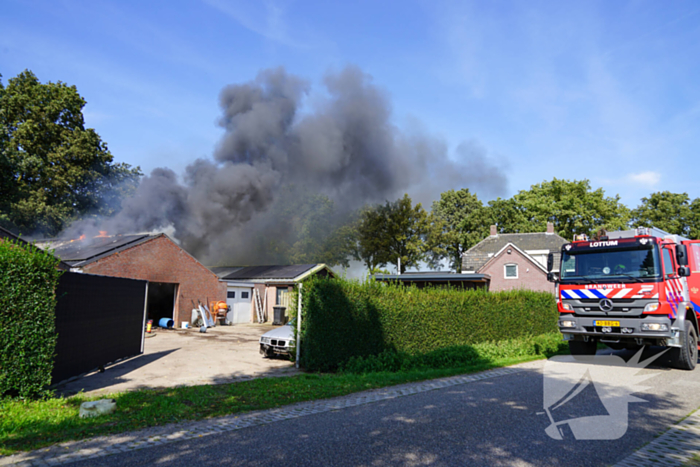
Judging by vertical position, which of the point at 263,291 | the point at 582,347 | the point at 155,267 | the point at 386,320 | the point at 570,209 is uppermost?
the point at 570,209

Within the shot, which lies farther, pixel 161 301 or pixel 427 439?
pixel 161 301

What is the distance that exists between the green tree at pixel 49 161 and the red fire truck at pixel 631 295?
34.2m

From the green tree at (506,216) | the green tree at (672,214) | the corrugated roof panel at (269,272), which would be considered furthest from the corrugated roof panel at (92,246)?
the green tree at (672,214)

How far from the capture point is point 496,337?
1446cm

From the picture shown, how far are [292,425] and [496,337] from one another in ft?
34.9

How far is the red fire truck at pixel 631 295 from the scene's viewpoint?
9.59 metres

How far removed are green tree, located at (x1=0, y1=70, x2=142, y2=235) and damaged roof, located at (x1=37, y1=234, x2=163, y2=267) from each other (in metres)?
6.60

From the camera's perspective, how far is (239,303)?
29344mm

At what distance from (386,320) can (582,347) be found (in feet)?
17.6

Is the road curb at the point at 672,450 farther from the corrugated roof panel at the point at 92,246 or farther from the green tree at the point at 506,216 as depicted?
the green tree at the point at 506,216

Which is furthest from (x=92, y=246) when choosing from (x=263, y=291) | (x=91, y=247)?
(x=263, y=291)

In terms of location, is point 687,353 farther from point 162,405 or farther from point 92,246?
point 92,246

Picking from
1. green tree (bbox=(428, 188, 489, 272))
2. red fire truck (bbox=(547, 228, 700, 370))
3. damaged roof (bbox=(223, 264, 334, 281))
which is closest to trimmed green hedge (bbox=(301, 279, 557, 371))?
red fire truck (bbox=(547, 228, 700, 370))

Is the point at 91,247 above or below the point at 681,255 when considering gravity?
above
